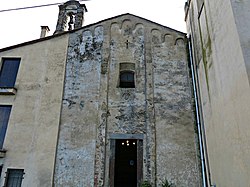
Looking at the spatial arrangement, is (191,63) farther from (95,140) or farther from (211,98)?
(95,140)

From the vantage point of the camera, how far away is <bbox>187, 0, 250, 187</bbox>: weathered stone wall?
5.78 m

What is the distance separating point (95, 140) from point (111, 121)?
0.94 meters

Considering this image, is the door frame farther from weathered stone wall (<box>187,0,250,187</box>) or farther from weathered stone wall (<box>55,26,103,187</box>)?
weathered stone wall (<box>187,0,250,187</box>)

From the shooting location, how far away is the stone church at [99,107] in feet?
28.7

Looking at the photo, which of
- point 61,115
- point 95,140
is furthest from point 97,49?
point 95,140

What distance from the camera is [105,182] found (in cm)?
859

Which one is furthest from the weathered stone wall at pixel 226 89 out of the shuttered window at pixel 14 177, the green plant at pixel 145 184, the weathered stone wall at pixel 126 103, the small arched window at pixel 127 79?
the shuttered window at pixel 14 177

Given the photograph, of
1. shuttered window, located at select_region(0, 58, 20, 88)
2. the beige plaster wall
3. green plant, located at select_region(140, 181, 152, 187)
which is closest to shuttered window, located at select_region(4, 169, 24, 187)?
the beige plaster wall

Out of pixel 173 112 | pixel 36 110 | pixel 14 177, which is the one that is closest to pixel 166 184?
pixel 173 112

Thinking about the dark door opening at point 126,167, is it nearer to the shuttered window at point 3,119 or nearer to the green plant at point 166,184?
the green plant at point 166,184

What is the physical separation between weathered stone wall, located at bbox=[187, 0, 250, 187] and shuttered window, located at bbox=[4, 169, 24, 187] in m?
6.48

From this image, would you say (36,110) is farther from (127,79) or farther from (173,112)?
(173,112)

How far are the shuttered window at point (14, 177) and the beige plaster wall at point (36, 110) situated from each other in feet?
0.52

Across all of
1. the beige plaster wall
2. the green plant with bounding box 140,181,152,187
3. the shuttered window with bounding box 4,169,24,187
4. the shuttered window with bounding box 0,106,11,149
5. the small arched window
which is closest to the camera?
the green plant with bounding box 140,181,152,187
